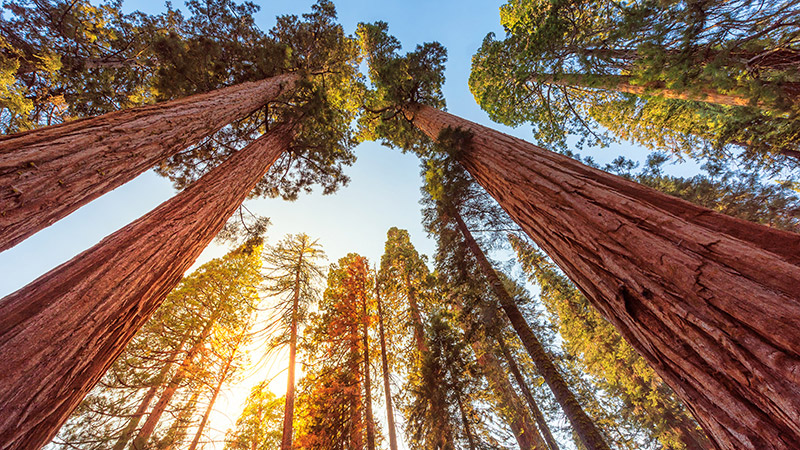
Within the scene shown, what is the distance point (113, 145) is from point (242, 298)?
365 inches

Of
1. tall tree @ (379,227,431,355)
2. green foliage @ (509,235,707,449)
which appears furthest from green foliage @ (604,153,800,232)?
tall tree @ (379,227,431,355)

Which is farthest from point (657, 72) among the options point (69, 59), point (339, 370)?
point (69, 59)

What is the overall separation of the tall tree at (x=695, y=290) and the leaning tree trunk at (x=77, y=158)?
369cm

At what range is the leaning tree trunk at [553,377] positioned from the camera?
159 inches

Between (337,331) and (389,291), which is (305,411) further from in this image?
(389,291)

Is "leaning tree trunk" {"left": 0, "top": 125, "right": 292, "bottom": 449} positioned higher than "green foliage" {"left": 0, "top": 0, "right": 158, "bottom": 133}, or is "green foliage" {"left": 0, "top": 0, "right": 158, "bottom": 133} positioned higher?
"green foliage" {"left": 0, "top": 0, "right": 158, "bottom": 133}

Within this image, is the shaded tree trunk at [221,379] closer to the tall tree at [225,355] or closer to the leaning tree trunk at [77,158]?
the tall tree at [225,355]

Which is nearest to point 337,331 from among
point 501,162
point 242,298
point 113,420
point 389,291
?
point 389,291

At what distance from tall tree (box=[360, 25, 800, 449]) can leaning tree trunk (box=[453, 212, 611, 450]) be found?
402 centimetres

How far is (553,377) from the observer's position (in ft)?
15.6

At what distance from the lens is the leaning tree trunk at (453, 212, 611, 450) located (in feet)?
13.2

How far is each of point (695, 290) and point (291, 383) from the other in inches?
367

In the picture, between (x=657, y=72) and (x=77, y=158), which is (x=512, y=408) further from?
(x=77, y=158)

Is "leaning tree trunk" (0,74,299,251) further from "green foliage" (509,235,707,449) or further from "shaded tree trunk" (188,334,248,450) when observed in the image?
"green foliage" (509,235,707,449)
